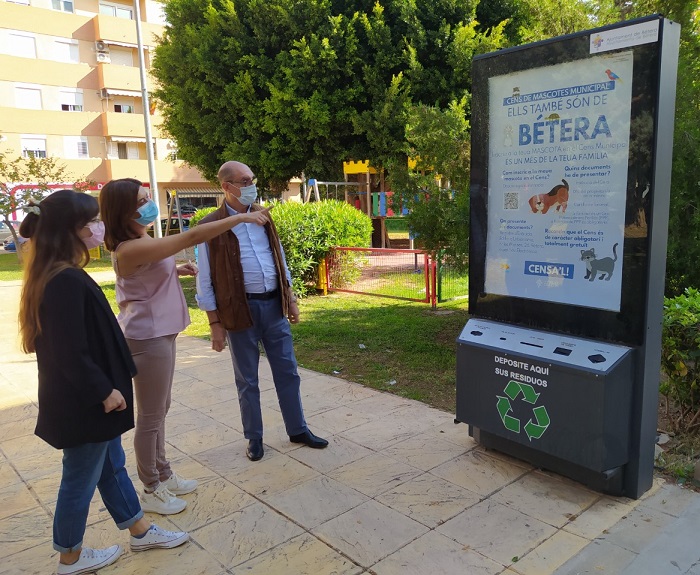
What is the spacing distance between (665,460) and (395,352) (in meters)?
3.43

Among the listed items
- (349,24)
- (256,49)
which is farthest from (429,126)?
(256,49)

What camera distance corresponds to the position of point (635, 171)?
297 centimetres

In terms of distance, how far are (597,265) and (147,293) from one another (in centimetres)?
244

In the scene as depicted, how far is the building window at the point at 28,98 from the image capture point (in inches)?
1230

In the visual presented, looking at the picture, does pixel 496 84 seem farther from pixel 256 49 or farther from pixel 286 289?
pixel 256 49

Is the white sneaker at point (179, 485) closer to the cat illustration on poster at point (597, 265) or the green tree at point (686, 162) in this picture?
the cat illustration on poster at point (597, 265)

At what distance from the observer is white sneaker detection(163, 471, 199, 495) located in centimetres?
347

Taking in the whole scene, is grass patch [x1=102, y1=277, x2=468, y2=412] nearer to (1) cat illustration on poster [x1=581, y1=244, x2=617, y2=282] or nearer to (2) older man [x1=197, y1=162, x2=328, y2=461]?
(2) older man [x1=197, y1=162, x2=328, y2=461]

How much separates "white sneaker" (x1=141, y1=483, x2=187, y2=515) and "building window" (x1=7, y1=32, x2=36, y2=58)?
3484cm

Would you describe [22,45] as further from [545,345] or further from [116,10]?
[545,345]

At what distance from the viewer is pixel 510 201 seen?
11.8ft

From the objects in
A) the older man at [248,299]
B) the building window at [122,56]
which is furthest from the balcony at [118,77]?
the older man at [248,299]

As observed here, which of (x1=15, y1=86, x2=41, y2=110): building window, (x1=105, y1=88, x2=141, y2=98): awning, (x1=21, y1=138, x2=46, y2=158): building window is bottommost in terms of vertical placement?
(x1=21, y1=138, x2=46, y2=158): building window

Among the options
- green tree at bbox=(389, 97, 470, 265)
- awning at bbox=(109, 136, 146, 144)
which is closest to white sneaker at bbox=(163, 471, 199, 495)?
green tree at bbox=(389, 97, 470, 265)
